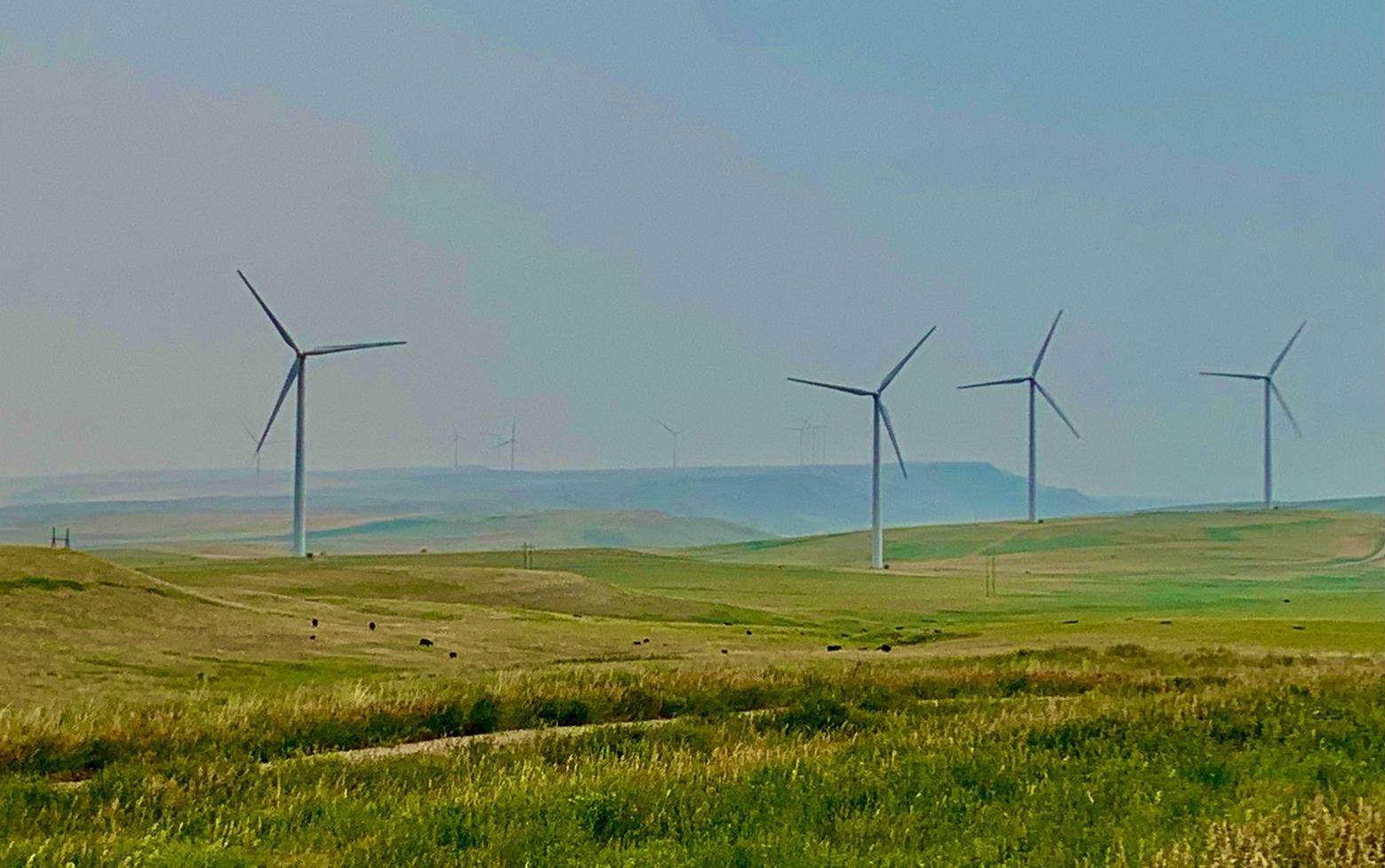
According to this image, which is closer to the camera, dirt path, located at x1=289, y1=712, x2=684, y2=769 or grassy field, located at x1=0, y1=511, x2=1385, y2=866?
grassy field, located at x1=0, y1=511, x2=1385, y2=866

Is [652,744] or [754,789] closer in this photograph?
[754,789]

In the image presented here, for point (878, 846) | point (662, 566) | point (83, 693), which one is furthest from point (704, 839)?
point (662, 566)

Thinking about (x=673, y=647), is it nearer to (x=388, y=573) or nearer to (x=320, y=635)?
(x=320, y=635)

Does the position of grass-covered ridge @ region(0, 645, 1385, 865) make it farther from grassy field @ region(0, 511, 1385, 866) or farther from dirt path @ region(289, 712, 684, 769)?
dirt path @ region(289, 712, 684, 769)

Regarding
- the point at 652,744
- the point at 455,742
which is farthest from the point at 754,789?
the point at 455,742

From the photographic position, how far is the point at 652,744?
58.1ft

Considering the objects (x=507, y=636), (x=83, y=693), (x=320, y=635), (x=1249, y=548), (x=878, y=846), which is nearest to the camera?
(x=878, y=846)

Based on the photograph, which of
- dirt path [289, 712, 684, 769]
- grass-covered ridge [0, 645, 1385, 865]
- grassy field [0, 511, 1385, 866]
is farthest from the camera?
dirt path [289, 712, 684, 769]

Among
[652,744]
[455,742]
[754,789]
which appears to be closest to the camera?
[754,789]

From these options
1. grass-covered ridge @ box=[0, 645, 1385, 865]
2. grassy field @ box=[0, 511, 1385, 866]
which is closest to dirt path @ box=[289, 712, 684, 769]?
grassy field @ box=[0, 511, 1385, 866]

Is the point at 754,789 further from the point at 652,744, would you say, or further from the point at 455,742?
the point at 455,742

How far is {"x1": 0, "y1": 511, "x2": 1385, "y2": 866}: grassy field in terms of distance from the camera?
11.5 m

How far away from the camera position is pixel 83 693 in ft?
95.0

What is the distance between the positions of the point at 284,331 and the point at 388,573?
62.5 ft
